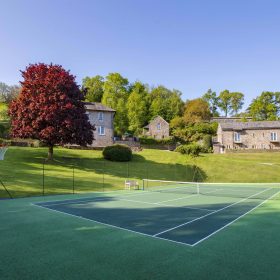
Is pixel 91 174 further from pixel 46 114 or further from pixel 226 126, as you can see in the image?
pixel 226 126

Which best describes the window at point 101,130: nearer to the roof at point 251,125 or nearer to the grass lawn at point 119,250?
the roof at point 251,125

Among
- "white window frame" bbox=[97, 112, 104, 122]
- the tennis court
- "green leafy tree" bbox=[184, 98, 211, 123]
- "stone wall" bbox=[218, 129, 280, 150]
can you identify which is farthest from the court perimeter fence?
"green leafy tree" bbox=[184, 98, 211, 123]

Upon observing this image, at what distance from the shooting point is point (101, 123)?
164ft

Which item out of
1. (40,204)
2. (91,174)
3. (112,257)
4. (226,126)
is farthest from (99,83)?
(112,257)

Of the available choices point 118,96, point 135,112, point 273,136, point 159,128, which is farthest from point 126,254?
point 118,96

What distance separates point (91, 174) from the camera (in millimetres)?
28297

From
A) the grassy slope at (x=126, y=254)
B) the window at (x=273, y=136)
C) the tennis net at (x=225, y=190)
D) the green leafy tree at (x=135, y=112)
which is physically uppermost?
the green leafy tree at (x=135, y=112)

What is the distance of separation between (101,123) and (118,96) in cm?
2501

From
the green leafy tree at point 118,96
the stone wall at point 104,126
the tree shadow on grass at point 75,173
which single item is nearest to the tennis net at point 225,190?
the tree shadow on grass at point 75,173

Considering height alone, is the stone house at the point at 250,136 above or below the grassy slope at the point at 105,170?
above

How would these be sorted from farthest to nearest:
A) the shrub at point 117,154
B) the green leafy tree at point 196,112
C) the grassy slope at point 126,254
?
the green leafy tree at point 196,112
the shrub at point 117,154
the grassy slope at point 126,254

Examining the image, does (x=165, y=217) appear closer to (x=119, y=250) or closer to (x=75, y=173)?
(x=119, y=250)

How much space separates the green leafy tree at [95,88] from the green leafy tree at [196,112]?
24389 mm

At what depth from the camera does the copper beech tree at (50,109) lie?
29.6 metres
